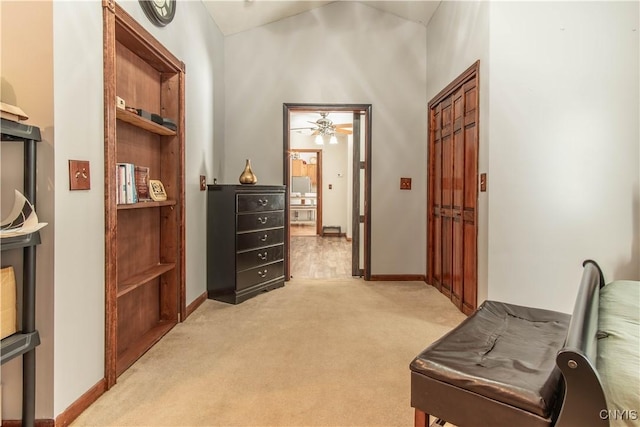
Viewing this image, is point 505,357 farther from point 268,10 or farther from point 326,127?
point 326,127

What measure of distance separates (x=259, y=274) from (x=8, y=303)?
2.45 metres

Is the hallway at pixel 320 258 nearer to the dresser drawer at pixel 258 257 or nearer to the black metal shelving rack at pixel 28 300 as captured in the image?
the dresser drawer at pixel 258 257

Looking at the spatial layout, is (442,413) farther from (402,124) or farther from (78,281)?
(402,124)

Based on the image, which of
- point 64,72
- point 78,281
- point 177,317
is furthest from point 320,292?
point 64,72

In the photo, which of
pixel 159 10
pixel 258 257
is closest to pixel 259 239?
pixel 258 257

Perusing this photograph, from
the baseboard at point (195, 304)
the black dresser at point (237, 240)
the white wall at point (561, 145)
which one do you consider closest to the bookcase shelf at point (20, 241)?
the baseboard at point (195, 304)

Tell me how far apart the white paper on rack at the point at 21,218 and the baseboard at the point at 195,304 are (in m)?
1.73

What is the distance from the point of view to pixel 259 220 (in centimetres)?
372

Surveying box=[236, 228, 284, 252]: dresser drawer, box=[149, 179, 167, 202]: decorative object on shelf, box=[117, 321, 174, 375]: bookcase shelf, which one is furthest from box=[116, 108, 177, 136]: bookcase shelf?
box=[117, 321, 174, 375]: bookcase shelf

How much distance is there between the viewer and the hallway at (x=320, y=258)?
15.8 feet

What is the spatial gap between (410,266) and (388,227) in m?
0.54

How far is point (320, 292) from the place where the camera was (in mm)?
3881

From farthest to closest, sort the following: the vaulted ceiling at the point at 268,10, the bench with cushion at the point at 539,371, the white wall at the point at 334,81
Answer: the white wall at the point at 334,81 → the vaulted ceiling at the point at 268,10 → the bench with cushion at the point at 539,371

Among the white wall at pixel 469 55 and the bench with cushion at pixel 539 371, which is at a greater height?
the white wall at pixel 469 55
